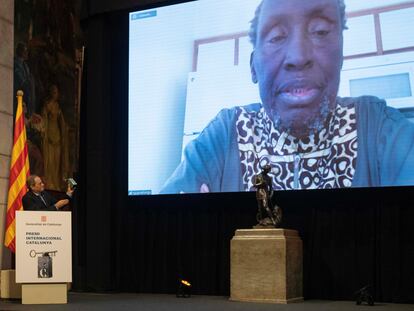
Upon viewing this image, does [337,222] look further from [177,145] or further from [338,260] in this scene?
[177,145]

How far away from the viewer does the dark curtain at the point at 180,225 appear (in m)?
7.95

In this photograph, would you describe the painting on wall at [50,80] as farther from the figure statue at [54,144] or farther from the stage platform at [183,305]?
the stage platform at [183,305]

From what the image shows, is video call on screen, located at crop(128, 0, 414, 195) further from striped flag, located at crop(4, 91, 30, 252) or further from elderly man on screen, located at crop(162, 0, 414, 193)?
striped flag, located at crop(4, 91, 30, 252)

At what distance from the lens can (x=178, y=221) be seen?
9.34 meters

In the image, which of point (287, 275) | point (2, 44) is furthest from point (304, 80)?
point (2, 44)

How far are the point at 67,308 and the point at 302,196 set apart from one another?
329cm

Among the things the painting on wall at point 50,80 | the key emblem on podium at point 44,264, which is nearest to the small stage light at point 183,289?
the key emblem on podium at point 44,264

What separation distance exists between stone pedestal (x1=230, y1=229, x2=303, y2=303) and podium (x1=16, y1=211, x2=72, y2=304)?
1.93m

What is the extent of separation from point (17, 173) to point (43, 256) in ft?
5.06

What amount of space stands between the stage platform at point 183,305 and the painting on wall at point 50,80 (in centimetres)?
212

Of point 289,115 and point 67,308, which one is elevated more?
point 289,115

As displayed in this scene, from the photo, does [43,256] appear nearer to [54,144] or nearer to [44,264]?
[44,264]

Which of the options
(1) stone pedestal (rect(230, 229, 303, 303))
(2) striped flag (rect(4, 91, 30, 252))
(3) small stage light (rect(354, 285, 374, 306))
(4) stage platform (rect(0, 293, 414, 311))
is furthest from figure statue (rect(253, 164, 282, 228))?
(2) striped flag (rect(4, 91, 30, 252))

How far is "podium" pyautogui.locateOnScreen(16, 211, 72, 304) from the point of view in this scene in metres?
6.88
